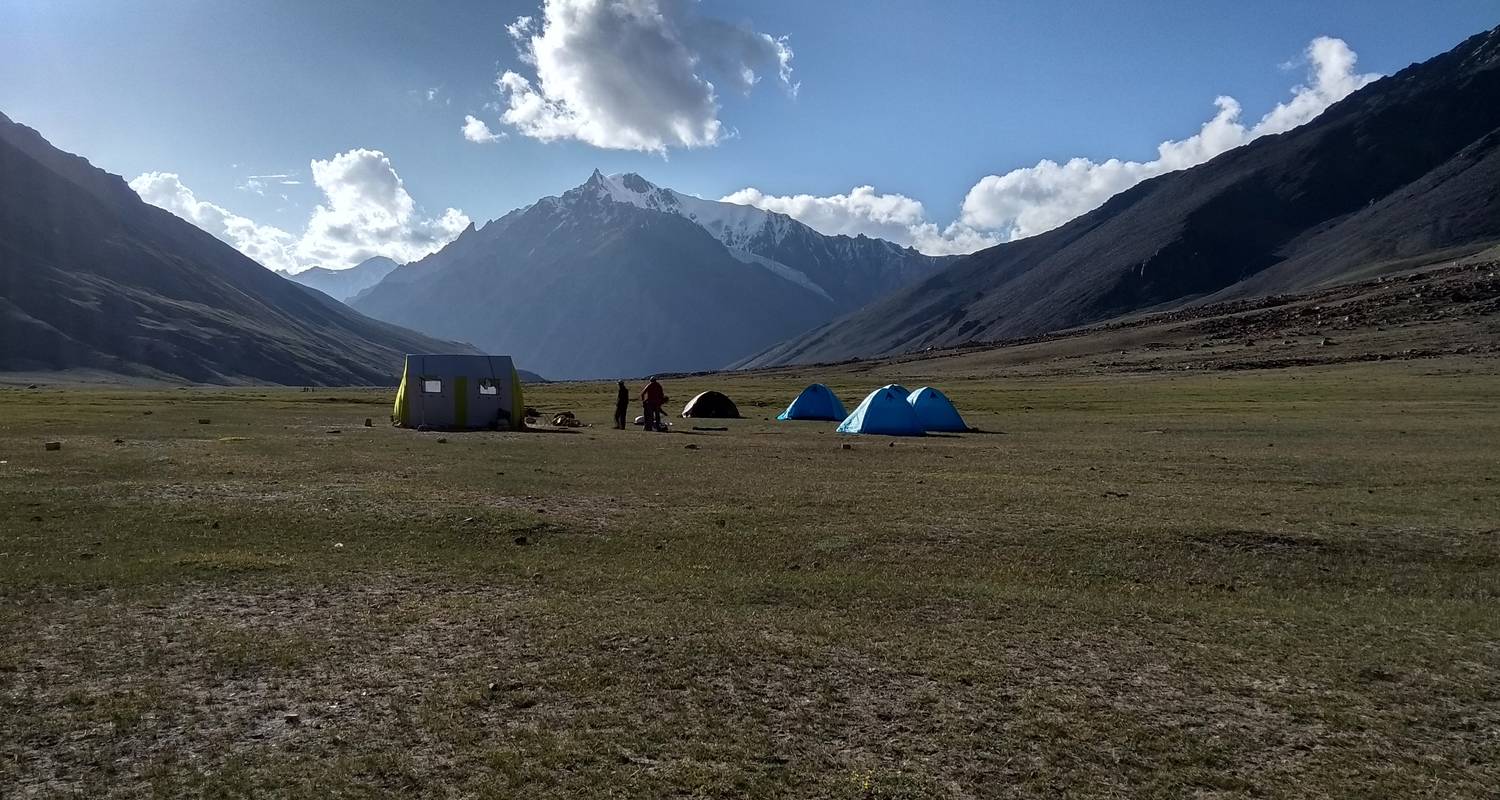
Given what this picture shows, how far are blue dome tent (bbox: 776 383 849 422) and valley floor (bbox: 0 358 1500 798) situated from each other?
87.2 ft

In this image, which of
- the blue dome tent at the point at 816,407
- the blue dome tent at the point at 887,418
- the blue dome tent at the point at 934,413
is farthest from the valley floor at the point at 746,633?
the blue dome tent at the point at 816,407

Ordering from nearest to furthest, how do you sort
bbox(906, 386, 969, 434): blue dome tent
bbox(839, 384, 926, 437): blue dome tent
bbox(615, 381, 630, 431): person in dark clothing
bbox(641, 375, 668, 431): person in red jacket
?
1. bbox(839, 384, 926, 437): blue dome tent
2. bbox(641, 375, 668, 431): person in red jacket
3. bbox(906, 386, 969, 434): blue dome tent
4. bbox(615, 381, 630, 431): person in dark clothing

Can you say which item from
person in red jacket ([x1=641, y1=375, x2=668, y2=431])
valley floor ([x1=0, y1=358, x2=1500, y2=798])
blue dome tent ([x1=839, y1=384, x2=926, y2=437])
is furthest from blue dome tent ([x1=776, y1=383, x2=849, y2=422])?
valley floor ([x1=0, y1=358, x2=1500, y2=798])

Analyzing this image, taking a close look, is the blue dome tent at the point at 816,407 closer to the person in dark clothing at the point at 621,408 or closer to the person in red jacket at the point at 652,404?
the person in dark clothing at the point at 621,408

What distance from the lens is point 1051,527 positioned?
15375mm

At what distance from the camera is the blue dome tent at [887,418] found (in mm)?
38750

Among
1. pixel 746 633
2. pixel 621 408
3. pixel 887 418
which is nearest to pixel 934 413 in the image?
pixel 887 418

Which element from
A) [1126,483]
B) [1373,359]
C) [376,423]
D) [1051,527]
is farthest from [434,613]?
[1373,359]

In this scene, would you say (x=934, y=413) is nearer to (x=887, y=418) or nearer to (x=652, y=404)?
(x=887, y=418)

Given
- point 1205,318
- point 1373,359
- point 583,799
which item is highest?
point 1205,318

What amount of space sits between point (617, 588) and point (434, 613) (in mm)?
2374

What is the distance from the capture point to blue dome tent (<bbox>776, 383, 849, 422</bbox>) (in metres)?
48.8

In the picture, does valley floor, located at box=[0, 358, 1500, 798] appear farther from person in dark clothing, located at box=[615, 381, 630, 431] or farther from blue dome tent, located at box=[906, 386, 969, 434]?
person in dark clothing, located at box=[615, 381, 630, 431]

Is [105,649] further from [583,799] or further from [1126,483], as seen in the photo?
[1126,483]
